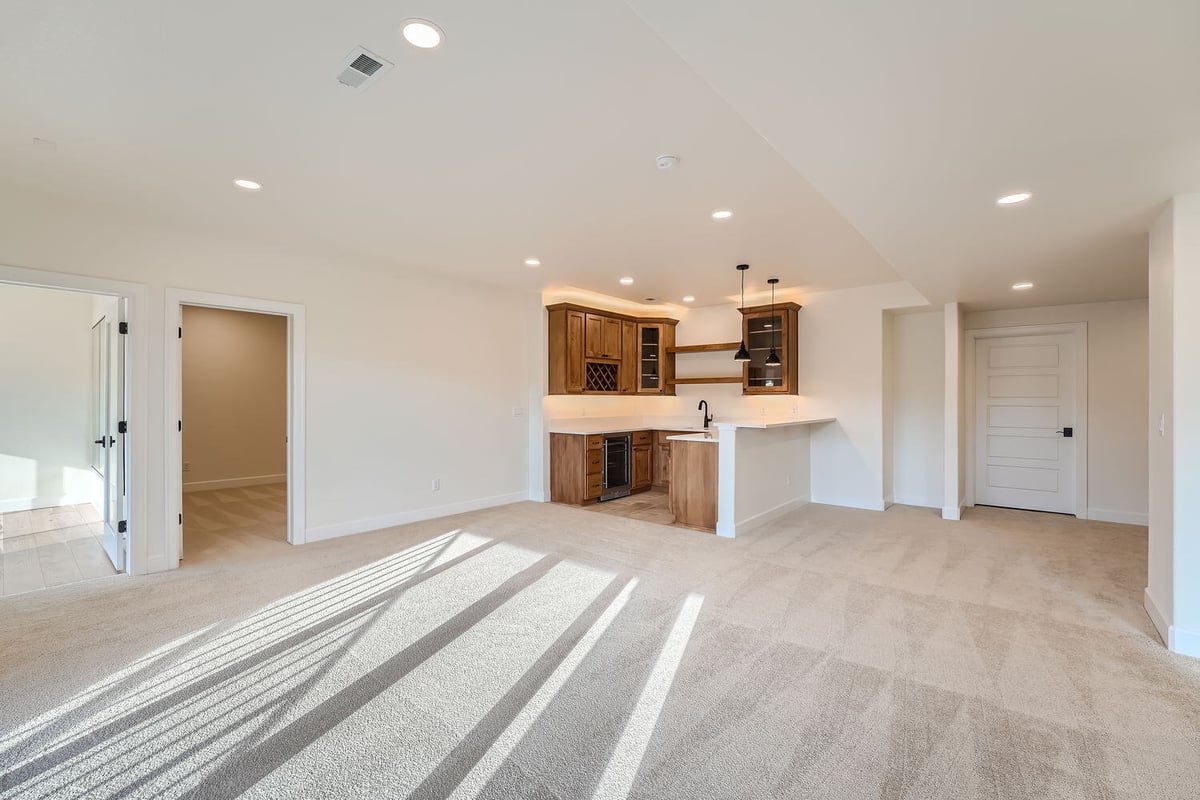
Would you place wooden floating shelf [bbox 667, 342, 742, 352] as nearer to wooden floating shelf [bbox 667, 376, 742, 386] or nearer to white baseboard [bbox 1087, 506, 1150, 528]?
wooden floating shelf [bbox 667, 376, 742, 386]

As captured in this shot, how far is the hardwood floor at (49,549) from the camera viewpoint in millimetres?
3678

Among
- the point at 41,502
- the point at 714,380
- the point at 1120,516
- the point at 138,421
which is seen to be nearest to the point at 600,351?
the point at 714,380

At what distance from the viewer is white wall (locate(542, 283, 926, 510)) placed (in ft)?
19.9

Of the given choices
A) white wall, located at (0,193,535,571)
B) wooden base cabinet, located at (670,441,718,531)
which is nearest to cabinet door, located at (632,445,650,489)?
white wall, located at (0,193,535,571)

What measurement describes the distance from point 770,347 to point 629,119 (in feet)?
15.5

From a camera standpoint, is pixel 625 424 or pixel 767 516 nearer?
pixel 767 516

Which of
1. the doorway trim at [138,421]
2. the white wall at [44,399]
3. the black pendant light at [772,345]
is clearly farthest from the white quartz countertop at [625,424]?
the white wall at [44,399]

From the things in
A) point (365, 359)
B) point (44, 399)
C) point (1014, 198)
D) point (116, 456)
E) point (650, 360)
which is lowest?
point (116, 456)

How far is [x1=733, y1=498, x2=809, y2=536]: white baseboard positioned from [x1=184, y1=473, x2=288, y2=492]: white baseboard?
6.55 m

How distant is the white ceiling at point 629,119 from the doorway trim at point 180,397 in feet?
1.87

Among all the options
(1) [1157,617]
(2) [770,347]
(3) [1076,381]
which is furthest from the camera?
(2) [770,347]

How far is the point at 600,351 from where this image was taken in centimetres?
681

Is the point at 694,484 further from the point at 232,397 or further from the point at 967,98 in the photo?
the point at 232,397

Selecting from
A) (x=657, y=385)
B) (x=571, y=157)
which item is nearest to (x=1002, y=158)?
(x=571, y=157)
